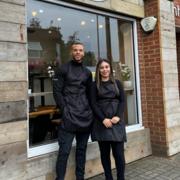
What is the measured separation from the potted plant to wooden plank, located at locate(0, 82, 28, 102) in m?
2.13

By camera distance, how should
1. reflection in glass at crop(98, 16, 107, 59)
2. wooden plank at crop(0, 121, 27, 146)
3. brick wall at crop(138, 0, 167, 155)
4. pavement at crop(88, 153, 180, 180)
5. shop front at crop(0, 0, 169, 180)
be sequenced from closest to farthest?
wooden plank at crop(0, 121, 27, 146), shop front at crop(0, 0, 169, 180), pavement at crop(88, 153, 180, 180), reflection in glass at crop(98, 16, 107, 59), brick wall at crop(138, 0, 167, 155)

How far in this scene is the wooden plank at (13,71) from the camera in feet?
11.0

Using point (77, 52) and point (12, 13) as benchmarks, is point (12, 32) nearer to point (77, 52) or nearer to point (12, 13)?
point (12, 13)

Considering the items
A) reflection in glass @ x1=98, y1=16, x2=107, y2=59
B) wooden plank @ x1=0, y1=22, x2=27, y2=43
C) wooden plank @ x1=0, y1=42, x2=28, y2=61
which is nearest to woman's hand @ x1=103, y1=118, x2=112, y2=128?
wooden plank @ x1=0, y1=42, x2=28, y2=61

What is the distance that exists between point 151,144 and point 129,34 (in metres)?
1.94

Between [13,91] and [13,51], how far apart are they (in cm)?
45

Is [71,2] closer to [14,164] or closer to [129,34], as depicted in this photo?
[129,34]

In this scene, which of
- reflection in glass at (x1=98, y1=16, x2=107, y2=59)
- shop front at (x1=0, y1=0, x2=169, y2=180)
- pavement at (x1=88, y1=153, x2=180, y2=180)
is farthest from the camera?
reflection in glass at (x1=98, y1=16, x2=107, y2=59)

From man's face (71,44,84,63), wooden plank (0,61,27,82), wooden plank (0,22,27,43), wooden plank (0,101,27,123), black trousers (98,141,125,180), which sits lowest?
black trousers (98,141,125,180)

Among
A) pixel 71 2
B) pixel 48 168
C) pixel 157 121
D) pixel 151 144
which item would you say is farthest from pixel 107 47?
pixel 48 168

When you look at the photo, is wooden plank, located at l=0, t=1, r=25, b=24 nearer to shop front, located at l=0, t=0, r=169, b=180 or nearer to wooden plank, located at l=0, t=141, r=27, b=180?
shop front, located at l=0, t=0, r=169, b=180

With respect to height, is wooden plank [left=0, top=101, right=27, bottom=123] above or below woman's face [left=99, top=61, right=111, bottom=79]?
below

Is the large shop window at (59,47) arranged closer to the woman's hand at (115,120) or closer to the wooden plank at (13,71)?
the wooden plank at (13,71)

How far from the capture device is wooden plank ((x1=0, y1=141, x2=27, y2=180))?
3318mm
